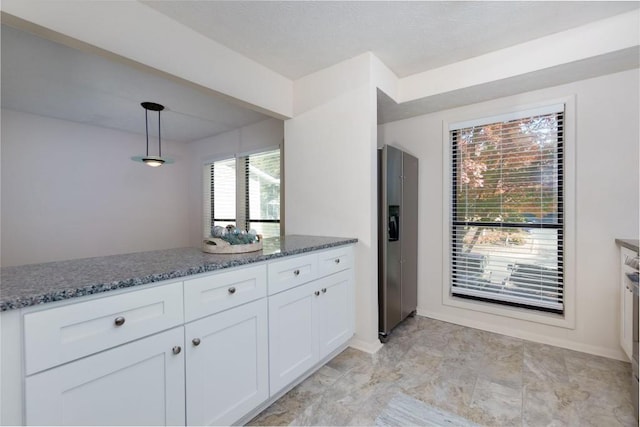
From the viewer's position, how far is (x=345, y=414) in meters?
1.65

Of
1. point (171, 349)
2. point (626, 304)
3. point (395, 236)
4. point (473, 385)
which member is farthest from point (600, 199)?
point (171, 349)

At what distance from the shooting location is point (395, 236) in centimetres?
267

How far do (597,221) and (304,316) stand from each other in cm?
244

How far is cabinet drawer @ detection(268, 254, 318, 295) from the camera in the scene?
5.48ft

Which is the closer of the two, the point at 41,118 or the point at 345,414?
the point at 345,414

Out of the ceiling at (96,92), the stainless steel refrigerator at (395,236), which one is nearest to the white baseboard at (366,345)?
the stainless steel refrigerator at (395,236)

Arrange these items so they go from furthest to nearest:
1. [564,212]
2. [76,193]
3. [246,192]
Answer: [246,192] → [76,193] → [564,212]

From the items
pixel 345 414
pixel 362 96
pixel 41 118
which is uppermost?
pixel 41 118

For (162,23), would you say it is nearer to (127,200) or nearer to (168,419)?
(168,419)

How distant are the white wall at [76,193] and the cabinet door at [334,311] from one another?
3.75 m

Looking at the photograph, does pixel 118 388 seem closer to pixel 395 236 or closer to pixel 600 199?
pixel 395 236

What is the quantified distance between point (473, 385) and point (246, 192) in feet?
11.3

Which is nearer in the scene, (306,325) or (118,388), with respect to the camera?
(118,388)

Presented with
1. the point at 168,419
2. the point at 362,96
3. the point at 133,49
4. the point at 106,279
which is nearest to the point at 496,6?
the point at 362,96
